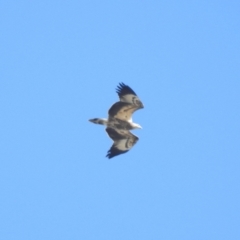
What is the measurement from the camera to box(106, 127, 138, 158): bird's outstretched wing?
160 ft

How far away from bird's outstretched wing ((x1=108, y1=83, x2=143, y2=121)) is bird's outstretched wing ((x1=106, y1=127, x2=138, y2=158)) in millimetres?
807

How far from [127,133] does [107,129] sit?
831mm

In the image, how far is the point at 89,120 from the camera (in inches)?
1892

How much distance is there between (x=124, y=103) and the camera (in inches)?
1891

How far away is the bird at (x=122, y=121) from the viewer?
47969 millimetres

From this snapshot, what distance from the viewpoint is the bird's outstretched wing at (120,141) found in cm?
4875

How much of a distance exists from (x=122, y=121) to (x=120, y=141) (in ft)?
3.45

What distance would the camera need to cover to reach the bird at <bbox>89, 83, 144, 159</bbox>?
157 ft

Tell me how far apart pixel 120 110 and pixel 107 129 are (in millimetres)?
1044

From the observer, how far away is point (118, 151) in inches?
1933

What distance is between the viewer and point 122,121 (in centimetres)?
4831

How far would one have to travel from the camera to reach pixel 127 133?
48844 millimetres

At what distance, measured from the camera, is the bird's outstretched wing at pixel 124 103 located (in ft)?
157

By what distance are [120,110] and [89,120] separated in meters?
1.26
